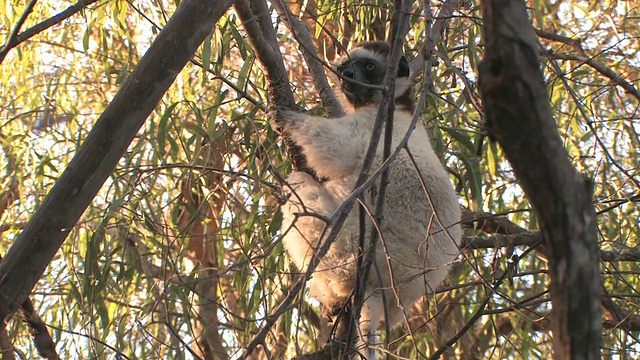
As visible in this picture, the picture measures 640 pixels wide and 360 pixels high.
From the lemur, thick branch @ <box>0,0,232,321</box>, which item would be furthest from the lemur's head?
thick branch @ <box>0,0,232,321</box>

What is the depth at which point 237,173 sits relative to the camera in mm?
2414

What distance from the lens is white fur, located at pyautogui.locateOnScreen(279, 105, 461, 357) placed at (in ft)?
10.2

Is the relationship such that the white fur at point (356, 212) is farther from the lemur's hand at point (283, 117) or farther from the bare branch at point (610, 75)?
the bare branch at point (610, 75)

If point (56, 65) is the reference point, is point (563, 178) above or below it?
below

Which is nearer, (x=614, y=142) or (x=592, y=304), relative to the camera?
(x=592, y=304)

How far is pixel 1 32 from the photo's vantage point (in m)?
4.74

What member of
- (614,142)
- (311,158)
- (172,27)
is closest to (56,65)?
(311,158)

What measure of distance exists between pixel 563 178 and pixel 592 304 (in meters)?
0.21

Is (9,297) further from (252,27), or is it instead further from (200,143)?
(200,143)

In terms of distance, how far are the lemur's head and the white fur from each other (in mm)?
394

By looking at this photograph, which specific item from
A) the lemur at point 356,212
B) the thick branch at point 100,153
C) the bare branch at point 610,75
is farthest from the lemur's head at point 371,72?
the thick branch at point 100,153

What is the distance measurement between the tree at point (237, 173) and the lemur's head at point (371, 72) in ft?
0.51

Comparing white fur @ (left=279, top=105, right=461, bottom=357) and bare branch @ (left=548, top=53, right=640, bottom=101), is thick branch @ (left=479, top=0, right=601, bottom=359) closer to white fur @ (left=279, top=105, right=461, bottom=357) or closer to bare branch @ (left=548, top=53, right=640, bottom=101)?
bare branch @ (left=548, top=53, right=640, bottom=101)

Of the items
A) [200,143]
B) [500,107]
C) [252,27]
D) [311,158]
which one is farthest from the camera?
[200,143]
